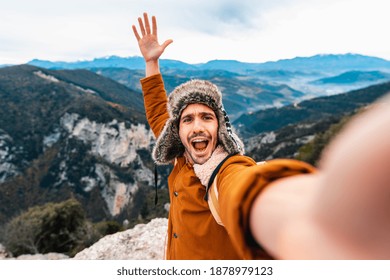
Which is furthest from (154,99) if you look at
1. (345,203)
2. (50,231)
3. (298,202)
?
(50,231)

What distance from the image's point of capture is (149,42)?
2.92 m

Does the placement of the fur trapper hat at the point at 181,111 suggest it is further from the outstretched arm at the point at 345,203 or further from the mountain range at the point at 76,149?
the mountain range at the point at 76,149

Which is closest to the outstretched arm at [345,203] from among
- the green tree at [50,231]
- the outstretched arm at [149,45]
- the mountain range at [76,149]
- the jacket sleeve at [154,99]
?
the jacket sleeve at [154,99]

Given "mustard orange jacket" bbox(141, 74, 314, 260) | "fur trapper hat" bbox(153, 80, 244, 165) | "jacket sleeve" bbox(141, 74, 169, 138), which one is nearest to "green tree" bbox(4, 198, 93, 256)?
"jacket sleeve" bbox(141, 74, 169, 138)

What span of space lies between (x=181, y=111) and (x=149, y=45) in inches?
53.0

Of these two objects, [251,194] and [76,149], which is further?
[76,149]

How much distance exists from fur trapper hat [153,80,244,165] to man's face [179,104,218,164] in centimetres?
4

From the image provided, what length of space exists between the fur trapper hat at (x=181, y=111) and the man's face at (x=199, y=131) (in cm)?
4

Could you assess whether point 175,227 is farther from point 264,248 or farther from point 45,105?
point 45,105

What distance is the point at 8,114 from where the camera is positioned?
80.2 meters

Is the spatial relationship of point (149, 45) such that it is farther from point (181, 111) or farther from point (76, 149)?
point (76, 149)

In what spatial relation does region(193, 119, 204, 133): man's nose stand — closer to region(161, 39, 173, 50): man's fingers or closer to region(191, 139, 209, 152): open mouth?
region(191, 139, 209, 152): open mouth

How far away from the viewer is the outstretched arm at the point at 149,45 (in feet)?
9.25

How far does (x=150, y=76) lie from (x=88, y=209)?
2678 inches
